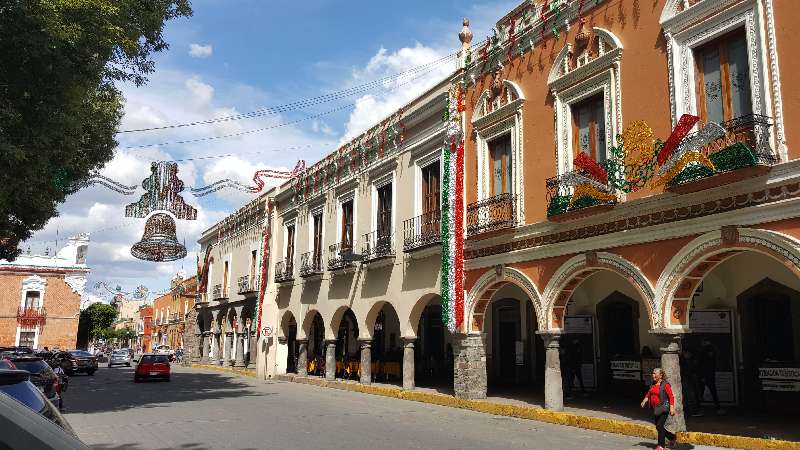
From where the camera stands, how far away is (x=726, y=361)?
14188 millimetres

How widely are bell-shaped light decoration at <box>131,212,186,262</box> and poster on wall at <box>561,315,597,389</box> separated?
18507 mm

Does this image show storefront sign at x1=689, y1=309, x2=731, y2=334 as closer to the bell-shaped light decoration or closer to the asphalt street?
the asphalt street

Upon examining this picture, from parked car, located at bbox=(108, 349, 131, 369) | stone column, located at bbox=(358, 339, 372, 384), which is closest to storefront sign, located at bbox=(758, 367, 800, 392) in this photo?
stone column, located at bbox=(358, 339, 372, 384)

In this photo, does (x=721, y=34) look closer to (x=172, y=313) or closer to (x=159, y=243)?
(x=159, y=243)

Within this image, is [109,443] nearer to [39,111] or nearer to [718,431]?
[39,111]

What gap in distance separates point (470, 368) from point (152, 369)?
16.3 metres

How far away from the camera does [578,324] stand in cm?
1811

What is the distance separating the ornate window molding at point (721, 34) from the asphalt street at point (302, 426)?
18.5 ft

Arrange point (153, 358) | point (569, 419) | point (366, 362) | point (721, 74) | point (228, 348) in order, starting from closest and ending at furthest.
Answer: point (721, 74) < point (569, 419) < point (366, 362) < point (153, 358) < point (228, 348)

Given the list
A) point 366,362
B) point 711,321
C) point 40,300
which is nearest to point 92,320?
point 40,300

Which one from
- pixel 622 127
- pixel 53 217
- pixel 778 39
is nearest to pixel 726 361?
pixel 622 127

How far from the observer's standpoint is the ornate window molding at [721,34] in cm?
1027

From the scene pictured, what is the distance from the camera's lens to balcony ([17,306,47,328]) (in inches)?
2029

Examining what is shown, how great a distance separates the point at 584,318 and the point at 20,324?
48804mm
